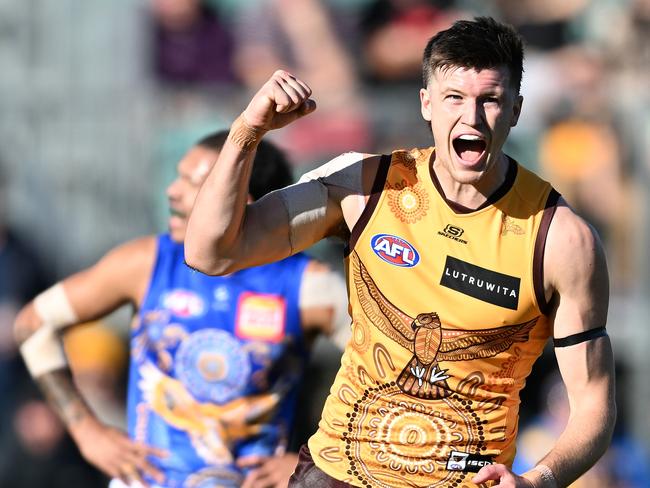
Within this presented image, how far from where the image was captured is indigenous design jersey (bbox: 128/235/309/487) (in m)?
5.08

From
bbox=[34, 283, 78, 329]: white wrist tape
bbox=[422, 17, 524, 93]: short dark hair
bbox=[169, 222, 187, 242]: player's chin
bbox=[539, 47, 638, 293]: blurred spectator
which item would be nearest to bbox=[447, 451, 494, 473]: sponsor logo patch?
bbox=[422, 17, 524, 93]: short dark hair

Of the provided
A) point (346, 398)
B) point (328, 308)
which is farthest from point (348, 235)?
point (328, 308)

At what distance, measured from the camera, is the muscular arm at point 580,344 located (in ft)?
11.6

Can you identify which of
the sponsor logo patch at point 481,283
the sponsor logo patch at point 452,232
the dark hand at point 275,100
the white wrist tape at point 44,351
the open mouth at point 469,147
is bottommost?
the white wrist tape at point 44,351

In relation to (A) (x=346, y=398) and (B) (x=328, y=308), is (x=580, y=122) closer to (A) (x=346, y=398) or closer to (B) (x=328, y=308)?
(B) (x=328, y=308)

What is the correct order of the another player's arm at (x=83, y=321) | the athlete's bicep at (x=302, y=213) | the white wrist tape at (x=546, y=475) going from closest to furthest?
the white wrist tape at (x=546, y=475) → the athlete's bicep at (x=302, y=213) → the another player's arm at (x=83, y=321)

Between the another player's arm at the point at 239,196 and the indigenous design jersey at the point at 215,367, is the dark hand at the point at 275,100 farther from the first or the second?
the indigenous design jersey at the point at 215,367

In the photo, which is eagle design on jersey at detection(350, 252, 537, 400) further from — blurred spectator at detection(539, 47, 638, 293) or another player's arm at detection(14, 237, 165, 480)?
blurred spectator at detection(539, 47, 638, 293)

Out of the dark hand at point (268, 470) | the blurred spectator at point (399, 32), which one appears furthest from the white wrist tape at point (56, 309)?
the blurred spectator at point (399, 32)

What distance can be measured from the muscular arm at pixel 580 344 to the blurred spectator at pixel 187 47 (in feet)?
16.3

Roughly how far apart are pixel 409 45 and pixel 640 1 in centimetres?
155

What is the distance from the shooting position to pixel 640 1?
8391 millimetres

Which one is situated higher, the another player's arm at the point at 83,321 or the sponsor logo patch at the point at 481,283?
the sponsor logo patch at the point at 481,283

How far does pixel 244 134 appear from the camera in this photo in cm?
341
